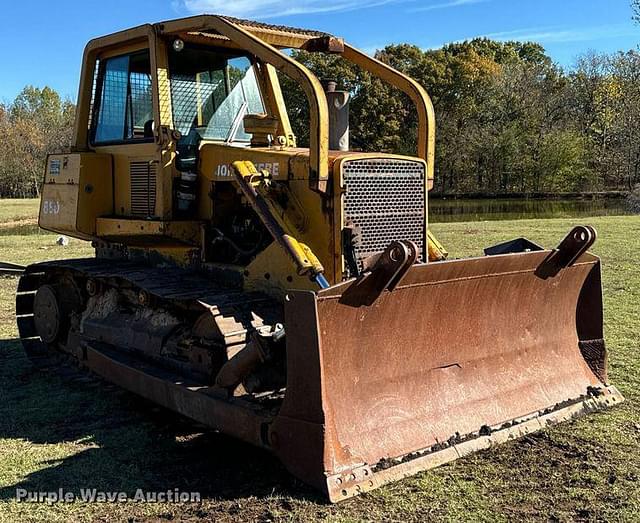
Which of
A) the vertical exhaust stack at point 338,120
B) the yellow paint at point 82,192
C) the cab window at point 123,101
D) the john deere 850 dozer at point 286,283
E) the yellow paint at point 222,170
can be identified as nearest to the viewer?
the john deere 850 dozer at point 286,283

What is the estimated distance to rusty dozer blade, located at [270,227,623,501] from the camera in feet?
14.9

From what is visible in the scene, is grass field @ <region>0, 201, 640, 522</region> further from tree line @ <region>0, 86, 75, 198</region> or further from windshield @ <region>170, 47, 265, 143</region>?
tree line @ <region>0, 86, 75, 198</region>

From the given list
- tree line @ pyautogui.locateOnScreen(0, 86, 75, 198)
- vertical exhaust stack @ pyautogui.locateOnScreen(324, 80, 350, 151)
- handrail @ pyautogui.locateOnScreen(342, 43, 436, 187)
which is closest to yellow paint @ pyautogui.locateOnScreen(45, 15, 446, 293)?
handrail @ pyautogui.locateOnScreen(342, 43, 436, 187)

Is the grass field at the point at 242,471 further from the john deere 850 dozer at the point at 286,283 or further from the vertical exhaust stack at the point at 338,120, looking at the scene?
the vertical exhaust stack at the point at 338,120

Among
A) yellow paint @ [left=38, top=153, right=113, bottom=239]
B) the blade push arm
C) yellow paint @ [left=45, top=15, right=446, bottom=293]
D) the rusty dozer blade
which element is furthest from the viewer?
yellow paint @ [left=38, top=153, right=113, bottom=239]

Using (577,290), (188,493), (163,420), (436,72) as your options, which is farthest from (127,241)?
(436,72)

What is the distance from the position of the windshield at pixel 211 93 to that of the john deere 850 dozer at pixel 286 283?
0.06 ft

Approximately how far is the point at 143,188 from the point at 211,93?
1069mm

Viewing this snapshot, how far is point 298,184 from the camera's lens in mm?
5785

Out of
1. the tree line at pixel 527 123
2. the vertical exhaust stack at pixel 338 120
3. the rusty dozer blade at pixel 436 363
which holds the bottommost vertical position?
the rusty dozer blade at pixel 436 363

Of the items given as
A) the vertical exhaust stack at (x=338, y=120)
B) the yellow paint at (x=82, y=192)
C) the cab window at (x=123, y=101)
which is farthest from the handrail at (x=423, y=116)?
the yellow paint at (x=82, y=192)

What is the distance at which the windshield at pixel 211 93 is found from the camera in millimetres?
6883

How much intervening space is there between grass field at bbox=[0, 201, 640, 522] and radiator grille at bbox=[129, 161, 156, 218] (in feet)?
5.43

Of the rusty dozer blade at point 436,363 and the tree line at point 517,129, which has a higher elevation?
the tree line at point 517,129
